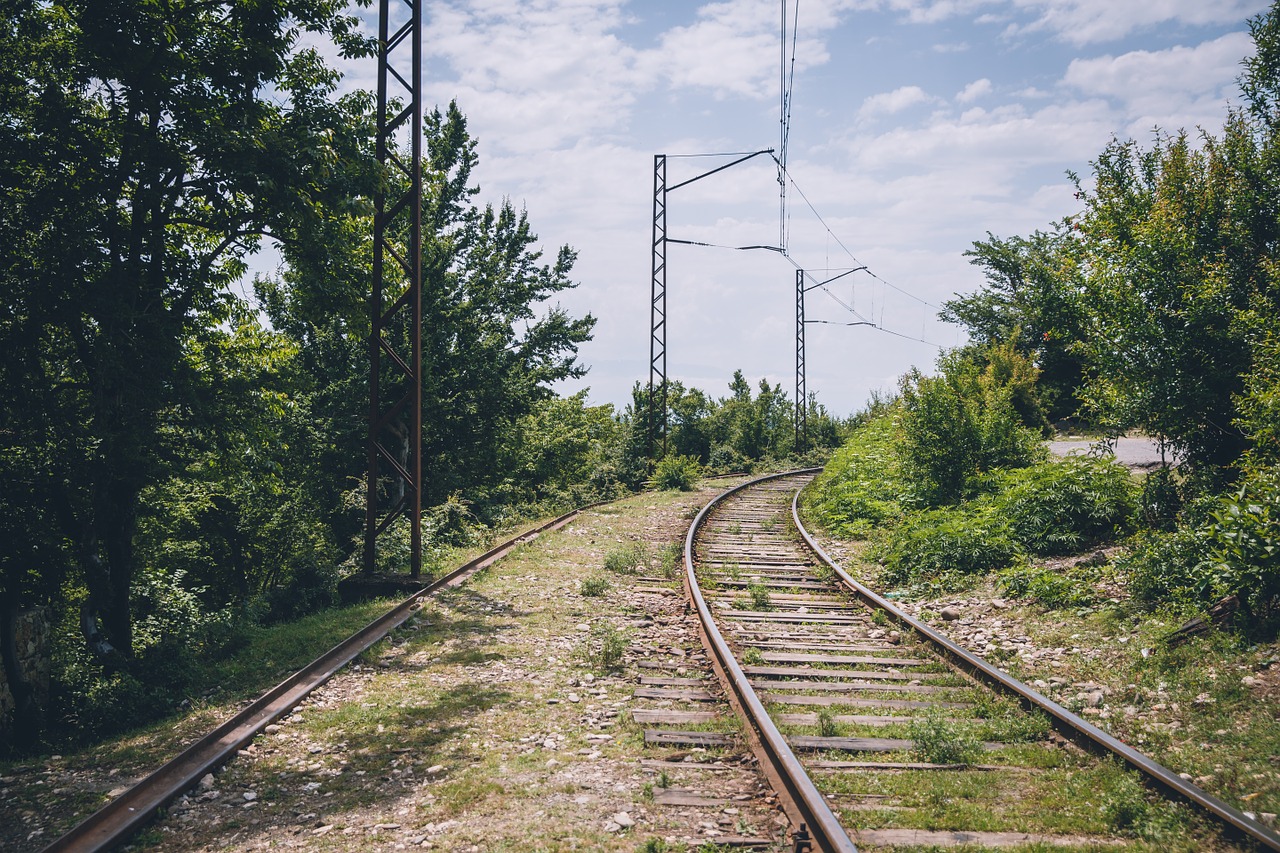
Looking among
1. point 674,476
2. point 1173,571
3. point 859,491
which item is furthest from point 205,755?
point 674,476

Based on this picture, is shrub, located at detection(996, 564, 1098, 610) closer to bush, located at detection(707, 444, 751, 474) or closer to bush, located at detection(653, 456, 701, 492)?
bush, located at detection(653, 456, 701, 492)

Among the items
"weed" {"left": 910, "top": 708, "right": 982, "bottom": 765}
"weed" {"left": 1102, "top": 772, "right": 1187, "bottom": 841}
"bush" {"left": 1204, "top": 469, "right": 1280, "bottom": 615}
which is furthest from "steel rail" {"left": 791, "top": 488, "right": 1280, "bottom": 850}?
"bush" {"left": 1204, "top": 469, "right": 1280, "bottom": 615}

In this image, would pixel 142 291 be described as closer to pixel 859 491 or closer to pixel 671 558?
pixel 671 558

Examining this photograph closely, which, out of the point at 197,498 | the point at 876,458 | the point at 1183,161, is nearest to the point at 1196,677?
the point at 1183,161

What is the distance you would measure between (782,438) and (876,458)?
69.6 feet

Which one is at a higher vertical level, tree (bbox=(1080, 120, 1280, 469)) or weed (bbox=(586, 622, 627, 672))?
tree (bbox=(1080, 120, 1280, 469))

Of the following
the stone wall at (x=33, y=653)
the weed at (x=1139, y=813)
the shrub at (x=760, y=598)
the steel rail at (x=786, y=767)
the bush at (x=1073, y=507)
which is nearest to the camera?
the steel rail at (x=786, y=767)

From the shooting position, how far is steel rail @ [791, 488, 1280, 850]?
3857 millimetres

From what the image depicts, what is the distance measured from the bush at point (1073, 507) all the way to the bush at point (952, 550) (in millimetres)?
315

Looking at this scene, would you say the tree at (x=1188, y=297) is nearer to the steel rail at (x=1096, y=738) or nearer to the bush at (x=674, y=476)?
the steel rail at (x=1096, y=738)

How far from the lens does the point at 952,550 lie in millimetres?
11086

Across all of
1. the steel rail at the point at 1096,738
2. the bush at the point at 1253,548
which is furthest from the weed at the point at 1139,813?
the bush at the point at 1253,548

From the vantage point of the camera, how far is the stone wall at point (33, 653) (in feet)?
22.5

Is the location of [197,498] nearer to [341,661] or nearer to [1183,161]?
[341,661]
